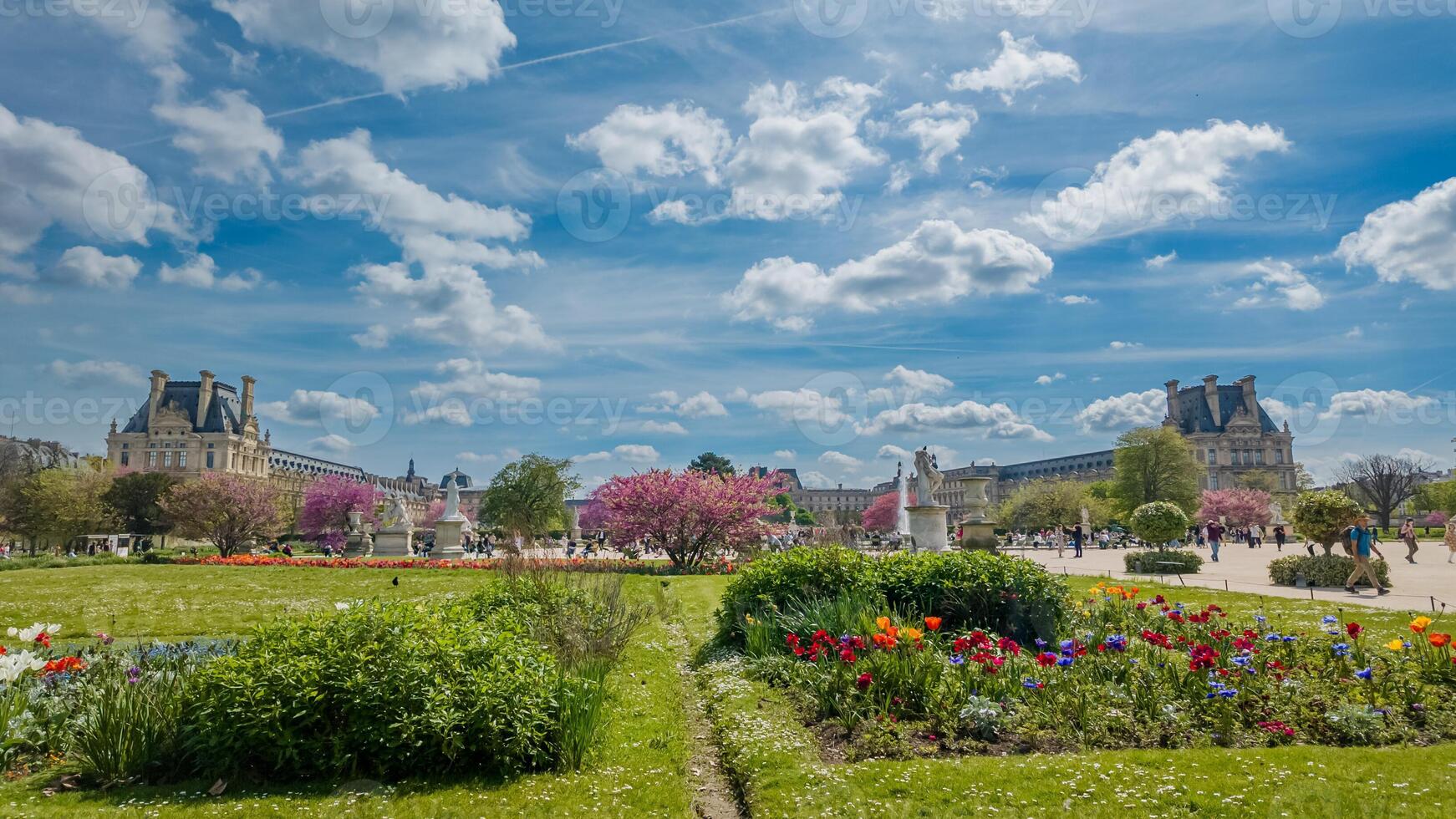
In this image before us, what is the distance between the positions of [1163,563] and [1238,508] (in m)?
53.2

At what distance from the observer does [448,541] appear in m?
38.6

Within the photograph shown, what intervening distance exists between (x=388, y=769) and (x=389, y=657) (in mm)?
816

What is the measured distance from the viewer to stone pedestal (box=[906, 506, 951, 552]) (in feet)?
82.8

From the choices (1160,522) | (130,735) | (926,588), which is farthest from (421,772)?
(1160,522)

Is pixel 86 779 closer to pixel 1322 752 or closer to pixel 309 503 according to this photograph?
pixel 1322 752

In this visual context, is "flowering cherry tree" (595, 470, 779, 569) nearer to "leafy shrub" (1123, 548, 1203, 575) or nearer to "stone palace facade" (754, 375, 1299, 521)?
"leafy shrub" (1123, 548, 1203, 575)

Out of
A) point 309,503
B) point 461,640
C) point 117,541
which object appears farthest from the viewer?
point 309,503

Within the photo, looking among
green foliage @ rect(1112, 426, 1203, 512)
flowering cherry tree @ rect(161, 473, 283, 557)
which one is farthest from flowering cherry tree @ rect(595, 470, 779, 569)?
green foliage @ rect(1112, 426, 1203, 512)

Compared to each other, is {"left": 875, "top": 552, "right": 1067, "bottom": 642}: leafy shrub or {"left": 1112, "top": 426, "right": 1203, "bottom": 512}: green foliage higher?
{"left": 1112, "top": 426, "right": 1203, "bottom": 512}: green foliage

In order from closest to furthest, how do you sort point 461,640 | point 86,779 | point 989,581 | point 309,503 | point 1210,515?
point 86,779
point 461,640
point 989,581
point 309,503
point 1210,515

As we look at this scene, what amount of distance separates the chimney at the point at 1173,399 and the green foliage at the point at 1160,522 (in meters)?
110

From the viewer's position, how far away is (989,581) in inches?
438

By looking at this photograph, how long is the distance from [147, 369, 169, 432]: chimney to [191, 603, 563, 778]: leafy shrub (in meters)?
128

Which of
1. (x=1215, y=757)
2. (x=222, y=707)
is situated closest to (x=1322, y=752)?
(x=1215, y=757)
